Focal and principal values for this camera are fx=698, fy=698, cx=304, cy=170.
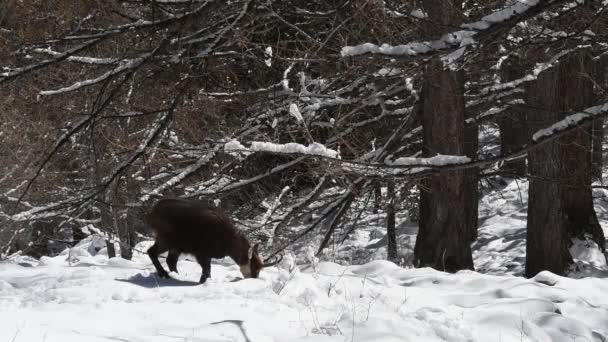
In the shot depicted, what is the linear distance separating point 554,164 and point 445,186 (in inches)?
53.0

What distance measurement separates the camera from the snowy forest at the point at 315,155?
15.7 feet

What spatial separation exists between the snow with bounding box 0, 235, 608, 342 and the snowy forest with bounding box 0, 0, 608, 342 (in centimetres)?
2

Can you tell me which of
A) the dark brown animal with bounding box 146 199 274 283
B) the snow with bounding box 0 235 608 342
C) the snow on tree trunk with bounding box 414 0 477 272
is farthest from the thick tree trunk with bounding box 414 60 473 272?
the dark brown animal with bounding box 146 199 274 283

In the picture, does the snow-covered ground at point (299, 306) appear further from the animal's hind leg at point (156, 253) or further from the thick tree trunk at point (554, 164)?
the thick tree trunk at point (554, 164)

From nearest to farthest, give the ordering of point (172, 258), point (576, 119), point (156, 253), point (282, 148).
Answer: point (282, 148)
point (576, 119)
point (156, 253)
point (172, 258)

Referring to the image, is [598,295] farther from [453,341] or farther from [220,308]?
[220,308]

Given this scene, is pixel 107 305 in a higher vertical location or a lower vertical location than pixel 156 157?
lower

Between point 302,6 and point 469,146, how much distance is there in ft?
15.4

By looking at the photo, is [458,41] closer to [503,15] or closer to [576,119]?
[503,15]

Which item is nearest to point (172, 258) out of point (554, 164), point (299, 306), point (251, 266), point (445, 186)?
point (251, 266)

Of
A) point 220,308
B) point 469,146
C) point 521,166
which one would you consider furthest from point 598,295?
point 521,166

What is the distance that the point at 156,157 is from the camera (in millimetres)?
10125

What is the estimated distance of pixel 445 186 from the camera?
830cm

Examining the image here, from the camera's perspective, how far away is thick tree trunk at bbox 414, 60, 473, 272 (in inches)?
320
